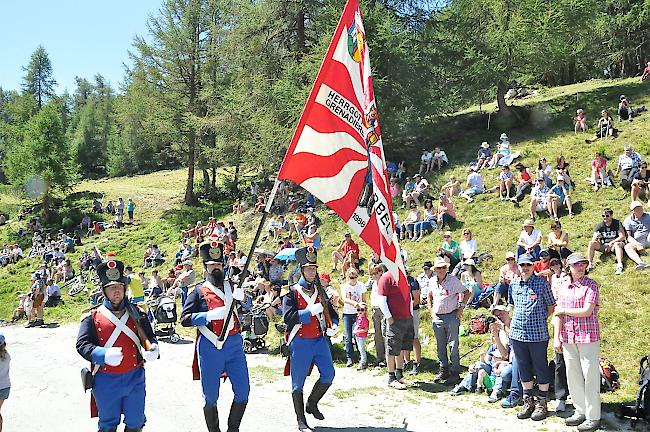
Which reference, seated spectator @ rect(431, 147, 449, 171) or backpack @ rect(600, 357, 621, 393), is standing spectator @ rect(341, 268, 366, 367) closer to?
backpack @ rect(600, 357, 621, 393)

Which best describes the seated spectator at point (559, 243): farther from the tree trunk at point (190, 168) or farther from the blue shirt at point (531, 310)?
the tree trunk at point (190, 168)

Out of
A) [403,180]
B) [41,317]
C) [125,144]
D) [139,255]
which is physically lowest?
[41,317]

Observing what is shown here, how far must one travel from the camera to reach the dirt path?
7133mm

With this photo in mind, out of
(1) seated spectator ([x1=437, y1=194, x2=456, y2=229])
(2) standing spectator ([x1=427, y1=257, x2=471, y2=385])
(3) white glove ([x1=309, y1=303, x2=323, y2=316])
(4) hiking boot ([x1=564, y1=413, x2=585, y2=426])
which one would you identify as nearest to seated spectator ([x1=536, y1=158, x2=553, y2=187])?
(1) seated spectator ([x1=437, y1=194, x2=456, y2=229])

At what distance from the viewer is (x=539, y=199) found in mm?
15383

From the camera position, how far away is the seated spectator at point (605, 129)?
1955 cm

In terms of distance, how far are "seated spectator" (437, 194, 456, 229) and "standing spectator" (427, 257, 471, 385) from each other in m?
8.27

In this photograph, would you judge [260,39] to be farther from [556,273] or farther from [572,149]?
[556,273]

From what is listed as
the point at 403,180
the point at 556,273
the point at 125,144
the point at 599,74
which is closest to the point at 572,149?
the point at 403,180

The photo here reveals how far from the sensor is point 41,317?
2039 cm

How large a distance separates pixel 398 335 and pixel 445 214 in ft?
28.7

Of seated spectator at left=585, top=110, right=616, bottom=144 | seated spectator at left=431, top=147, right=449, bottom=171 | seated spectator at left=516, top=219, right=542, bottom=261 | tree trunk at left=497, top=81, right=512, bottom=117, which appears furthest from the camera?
tree trunk at left=497, top=81, right=512, bottom=117

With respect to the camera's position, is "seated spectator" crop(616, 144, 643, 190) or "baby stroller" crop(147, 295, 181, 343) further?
"seated spectator" crop(616, 144, 643, 190)

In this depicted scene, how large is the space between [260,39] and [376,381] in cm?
2227
